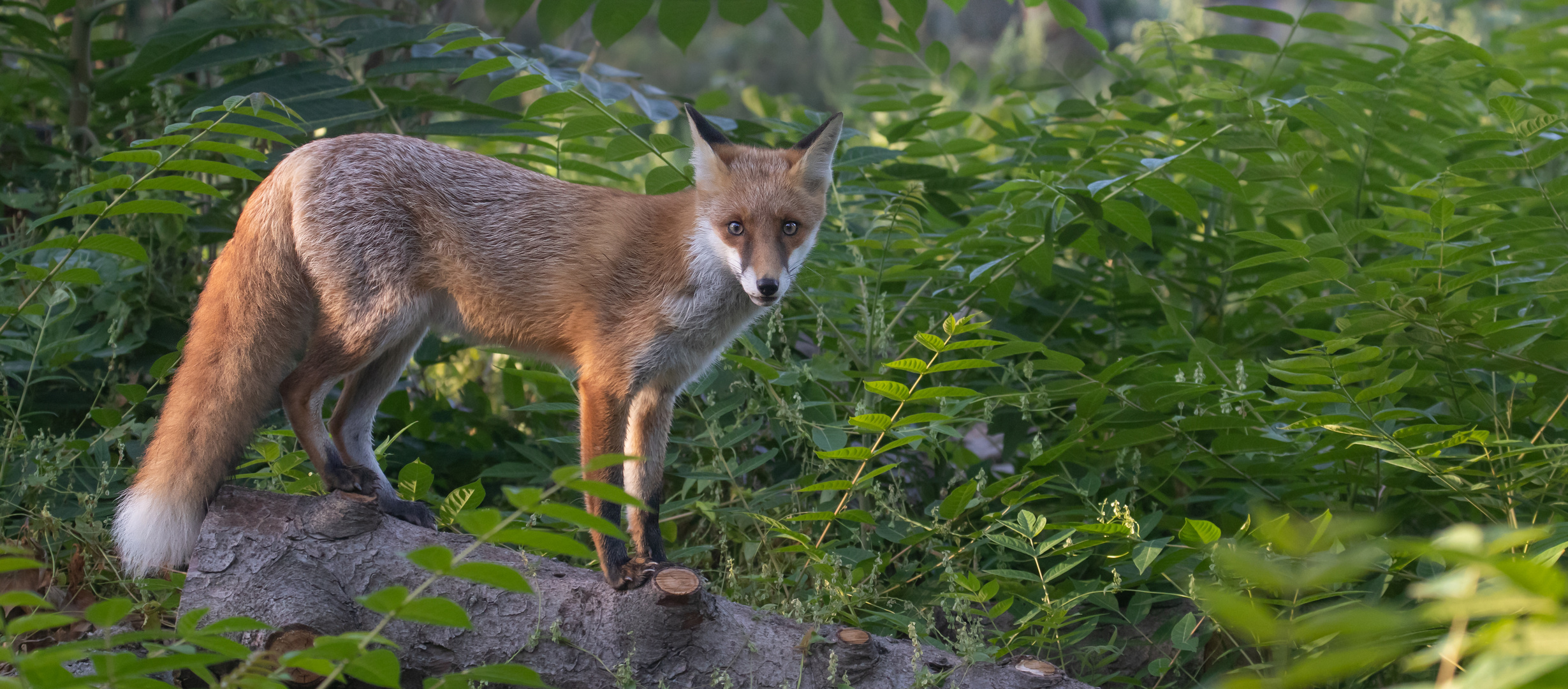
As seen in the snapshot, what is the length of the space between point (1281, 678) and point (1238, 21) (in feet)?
88.2

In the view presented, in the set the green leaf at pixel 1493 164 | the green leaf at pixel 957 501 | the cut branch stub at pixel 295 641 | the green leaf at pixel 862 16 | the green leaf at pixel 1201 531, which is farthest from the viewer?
the green leaf at pixel 862 16

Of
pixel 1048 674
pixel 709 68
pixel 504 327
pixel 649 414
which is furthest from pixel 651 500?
pixel 709 68

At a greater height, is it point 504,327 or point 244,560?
point 504,327

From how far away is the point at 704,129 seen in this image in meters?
4.89

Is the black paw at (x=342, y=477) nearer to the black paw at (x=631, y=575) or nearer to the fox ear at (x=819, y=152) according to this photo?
the black paw at (x=631, y=575)

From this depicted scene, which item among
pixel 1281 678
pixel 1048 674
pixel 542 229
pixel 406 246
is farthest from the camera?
pixel 542 229

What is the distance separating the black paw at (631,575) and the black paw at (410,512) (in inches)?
40.7

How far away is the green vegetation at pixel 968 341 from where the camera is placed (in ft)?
13.0

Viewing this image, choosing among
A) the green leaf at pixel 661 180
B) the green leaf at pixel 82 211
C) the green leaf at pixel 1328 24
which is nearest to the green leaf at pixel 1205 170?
the green leaf at pixel 1328 24

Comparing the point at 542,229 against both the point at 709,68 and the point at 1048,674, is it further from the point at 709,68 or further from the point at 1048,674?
the point at 709,68

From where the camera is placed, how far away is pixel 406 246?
4.56 m

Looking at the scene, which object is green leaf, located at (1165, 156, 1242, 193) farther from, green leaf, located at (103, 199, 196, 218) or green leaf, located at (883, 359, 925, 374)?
green leaf, located at (103, 199, 196, 218)

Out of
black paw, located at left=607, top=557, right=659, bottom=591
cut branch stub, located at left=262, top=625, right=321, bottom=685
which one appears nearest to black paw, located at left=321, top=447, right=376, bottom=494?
cut branch stub, located at left=262, top=625, right=321, bottom=685

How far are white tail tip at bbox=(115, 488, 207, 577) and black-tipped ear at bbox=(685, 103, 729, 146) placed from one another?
2770 mm
